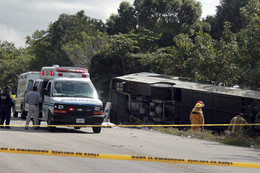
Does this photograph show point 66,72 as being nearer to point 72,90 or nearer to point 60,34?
point 72,90

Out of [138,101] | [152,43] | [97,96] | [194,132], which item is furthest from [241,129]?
[152,43]

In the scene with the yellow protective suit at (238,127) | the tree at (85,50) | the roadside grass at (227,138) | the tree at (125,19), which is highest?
the tree at (125,19)

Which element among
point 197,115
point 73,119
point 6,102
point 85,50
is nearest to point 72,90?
point 73,119

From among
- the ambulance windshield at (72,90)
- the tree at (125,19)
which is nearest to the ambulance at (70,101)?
the ambulance windshield at (72,90)

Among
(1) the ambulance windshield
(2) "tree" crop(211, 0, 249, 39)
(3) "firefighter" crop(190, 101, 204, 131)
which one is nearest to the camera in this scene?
(1) the ambulance windshield

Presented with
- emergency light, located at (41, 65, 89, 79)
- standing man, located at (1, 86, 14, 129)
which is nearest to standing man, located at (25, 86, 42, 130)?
standing man, located at (1, 86, 14, 129)

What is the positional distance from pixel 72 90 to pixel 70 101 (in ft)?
3.50

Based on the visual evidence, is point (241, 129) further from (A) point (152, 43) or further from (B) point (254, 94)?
(A) point (152, 43)

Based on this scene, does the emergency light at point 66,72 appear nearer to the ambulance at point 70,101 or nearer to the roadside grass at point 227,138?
the ambulance at point 70,101

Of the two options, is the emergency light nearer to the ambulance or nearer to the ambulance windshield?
the ambulance

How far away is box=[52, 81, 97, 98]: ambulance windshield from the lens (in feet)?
56.7

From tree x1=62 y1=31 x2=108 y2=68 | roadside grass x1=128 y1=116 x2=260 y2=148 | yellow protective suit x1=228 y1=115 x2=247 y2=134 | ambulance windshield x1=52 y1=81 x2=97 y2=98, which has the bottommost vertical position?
roadside grass x1=128 y1=116 x2=260 y2=148

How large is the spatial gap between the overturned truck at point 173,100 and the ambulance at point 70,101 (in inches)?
239

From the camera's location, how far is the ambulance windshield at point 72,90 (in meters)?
17.3
